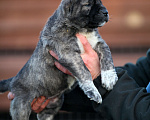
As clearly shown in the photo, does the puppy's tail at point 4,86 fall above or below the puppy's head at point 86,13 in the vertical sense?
below

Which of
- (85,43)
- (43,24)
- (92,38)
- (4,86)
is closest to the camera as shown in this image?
(85,43)

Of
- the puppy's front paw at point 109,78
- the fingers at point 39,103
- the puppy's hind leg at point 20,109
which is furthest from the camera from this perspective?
the fingers at point 39,103

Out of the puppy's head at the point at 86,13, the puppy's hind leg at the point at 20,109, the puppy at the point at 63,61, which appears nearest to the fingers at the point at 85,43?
the puppy at the point at 63,61

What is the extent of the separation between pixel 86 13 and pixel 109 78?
871mm

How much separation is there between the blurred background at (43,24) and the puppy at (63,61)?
3.88 meters

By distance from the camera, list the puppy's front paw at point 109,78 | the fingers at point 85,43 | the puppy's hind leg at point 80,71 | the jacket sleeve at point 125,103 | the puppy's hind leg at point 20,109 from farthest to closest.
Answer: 1. the puppy's hind leg at point 20,109
2. the fingers at point 85,43
3. the puppy's hind leg at point 80,71
4. the puppy's front paw at point 109,78
5. the jacket sleeve at point 125,103

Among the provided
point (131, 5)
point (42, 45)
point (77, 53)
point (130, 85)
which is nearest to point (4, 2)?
point (131, 5)

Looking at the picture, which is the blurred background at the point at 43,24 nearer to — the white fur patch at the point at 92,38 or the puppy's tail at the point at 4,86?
the puppy's tail at the point at 4,86

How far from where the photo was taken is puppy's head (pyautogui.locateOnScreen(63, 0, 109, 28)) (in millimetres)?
2954

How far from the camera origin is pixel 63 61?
3033mm

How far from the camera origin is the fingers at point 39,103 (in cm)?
347

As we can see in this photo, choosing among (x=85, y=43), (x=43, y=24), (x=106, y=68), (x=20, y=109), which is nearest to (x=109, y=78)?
(x=106, y=68)

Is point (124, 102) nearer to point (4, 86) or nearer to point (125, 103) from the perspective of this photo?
point (125, 103)

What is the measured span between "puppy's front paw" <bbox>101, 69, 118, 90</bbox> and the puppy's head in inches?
23.9
